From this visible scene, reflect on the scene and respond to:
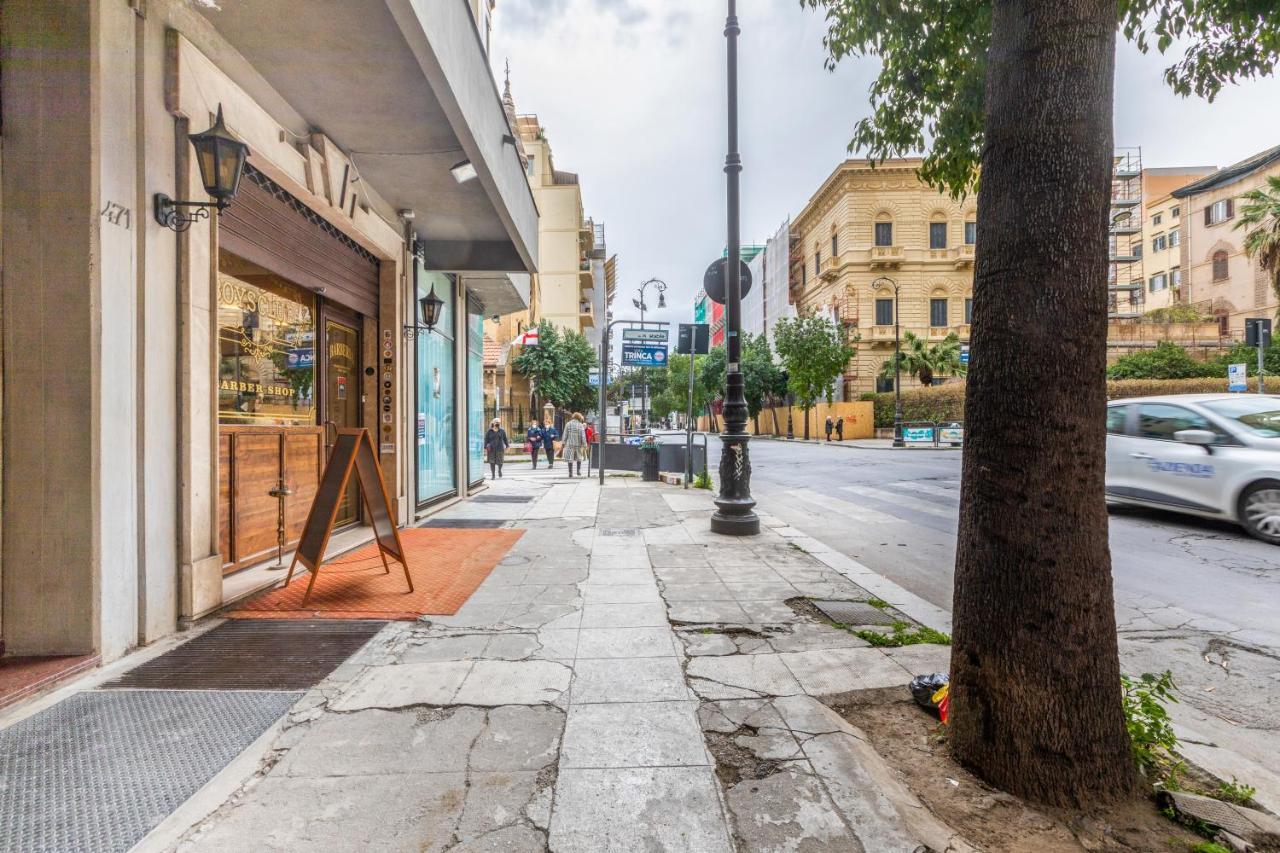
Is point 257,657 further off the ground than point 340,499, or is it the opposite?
point 340,499

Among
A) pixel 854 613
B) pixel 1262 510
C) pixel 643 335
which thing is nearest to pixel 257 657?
pixel 854 613

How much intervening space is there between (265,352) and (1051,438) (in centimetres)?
651

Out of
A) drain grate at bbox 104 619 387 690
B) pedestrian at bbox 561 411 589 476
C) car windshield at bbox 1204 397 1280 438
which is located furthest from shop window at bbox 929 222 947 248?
drain grate at bbox 104 619 387 690

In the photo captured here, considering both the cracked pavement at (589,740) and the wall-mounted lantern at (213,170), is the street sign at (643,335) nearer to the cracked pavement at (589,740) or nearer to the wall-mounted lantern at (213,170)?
the cracked pavement at (589,740)

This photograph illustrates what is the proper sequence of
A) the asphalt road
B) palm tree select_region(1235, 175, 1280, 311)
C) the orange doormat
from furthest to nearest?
1. palm tree select_region(1235, 175, 1280, 311)
2. the orange doormat
3. the asphalt road

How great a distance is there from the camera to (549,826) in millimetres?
2301

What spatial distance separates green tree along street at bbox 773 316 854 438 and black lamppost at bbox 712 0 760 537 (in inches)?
1397

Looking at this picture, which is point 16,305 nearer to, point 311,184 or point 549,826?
point 311,184

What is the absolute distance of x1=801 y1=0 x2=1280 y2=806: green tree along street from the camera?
2.38m

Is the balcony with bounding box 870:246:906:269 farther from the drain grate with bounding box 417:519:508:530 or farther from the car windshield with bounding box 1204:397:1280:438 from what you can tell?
the drain grate with bounding box 417:519:508:530

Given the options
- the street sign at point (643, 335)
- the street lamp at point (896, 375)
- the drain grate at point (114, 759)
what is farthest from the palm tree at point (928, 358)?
the drain grate at point (114, 759)

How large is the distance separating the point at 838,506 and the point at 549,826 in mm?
10209

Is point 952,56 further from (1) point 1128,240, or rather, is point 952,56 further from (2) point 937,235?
(1) point 1128,240

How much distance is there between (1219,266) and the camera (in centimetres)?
4669
